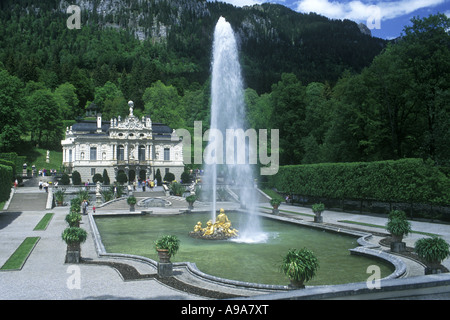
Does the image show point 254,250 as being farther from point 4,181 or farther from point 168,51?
point 168,51

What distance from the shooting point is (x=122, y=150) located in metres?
69.5

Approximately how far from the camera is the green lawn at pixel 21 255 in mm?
15031

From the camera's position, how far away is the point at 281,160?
62375mm

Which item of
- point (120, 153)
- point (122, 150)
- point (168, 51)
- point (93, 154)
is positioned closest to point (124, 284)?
point (93, 154)

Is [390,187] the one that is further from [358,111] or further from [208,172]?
[208,172]

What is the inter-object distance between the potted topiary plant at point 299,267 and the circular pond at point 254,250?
2547mm

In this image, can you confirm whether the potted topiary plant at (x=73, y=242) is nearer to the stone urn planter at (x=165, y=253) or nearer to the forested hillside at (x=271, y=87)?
the stone urn planter at (x=165, y=253)

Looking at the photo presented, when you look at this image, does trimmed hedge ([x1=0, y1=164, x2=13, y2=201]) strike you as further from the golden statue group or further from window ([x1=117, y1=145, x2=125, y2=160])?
window ([x1=117, y1=145, x2=125, y2=160])

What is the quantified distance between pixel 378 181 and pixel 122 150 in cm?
4712

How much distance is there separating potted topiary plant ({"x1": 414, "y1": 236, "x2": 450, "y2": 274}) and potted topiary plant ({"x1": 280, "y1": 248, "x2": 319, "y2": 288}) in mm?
4780

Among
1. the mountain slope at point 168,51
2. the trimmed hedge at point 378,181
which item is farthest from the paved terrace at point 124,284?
the mountain slope at point 168,51

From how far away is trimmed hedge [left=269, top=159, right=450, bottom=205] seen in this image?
A: 30.4 meters

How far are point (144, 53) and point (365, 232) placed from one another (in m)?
166
